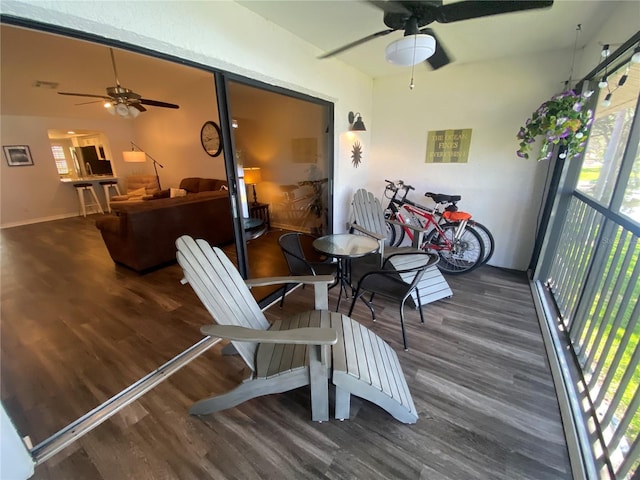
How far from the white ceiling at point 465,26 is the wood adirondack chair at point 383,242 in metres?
1.60

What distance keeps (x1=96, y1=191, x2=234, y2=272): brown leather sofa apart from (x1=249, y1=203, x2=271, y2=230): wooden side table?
2.26ft

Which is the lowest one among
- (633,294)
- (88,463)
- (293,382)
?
(88,463)

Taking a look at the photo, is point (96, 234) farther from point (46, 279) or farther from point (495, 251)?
point (495, 251)

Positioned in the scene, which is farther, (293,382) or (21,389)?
(21,389)

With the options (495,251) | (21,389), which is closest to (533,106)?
(495,251)

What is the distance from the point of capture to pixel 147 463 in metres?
1.32

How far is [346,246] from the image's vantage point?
8.14ft

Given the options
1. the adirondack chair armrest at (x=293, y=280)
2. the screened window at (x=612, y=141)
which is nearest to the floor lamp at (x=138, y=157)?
the adirondack chair armrest at (x=293, y=280)

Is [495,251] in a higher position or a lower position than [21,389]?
higher

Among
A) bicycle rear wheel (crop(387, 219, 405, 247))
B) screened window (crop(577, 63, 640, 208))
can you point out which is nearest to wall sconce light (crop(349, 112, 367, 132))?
bicycle rear wheel (crop(387, 219, 405, 247))

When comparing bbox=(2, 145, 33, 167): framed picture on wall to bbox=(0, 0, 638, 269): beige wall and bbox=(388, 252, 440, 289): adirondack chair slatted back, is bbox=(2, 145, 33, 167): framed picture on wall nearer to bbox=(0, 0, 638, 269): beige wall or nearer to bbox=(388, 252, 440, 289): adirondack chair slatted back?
bbox=(0, 0, 638, 269): beige wall

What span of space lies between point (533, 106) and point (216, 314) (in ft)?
12.8

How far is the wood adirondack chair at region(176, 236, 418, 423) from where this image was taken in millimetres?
1326

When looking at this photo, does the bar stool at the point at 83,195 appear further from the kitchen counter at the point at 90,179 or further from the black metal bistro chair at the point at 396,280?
the black metal bistro chair at the point at 396,280
